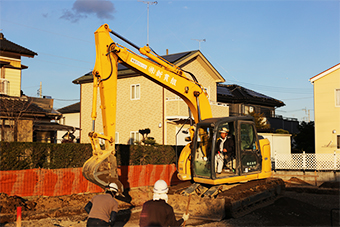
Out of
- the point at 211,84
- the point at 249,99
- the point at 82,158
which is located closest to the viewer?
the point at 82,158

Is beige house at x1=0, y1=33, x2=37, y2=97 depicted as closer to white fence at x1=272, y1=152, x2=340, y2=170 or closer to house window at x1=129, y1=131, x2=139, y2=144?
house window at x1=129, y1=131, x2=139, y2=144

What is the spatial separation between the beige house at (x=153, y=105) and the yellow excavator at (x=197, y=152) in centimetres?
1222

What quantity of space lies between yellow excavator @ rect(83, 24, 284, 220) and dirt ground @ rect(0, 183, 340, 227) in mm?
560

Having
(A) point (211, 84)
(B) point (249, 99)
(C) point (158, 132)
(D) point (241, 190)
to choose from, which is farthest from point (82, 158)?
(B) point (249, 99)

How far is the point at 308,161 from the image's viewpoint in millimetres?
24547

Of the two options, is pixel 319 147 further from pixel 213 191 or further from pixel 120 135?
pixel 213 191

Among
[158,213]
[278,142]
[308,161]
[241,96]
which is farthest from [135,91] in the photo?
[158,213]

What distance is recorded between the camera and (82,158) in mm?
16312

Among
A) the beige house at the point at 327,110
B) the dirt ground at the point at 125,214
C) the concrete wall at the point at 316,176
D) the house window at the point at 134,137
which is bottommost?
the dirt ground at the point at 125,214

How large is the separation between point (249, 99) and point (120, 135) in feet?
57.4

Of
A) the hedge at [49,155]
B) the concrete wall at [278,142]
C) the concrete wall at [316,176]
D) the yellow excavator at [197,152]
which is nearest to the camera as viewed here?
the yellow excavator at [197,152]

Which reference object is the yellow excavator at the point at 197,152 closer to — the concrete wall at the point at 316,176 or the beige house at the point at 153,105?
the concrete wall at the point at 316,176

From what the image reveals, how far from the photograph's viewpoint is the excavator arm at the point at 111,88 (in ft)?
32.9

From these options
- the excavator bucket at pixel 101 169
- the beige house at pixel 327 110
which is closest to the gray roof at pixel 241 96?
the beige house at pixel 327 110
